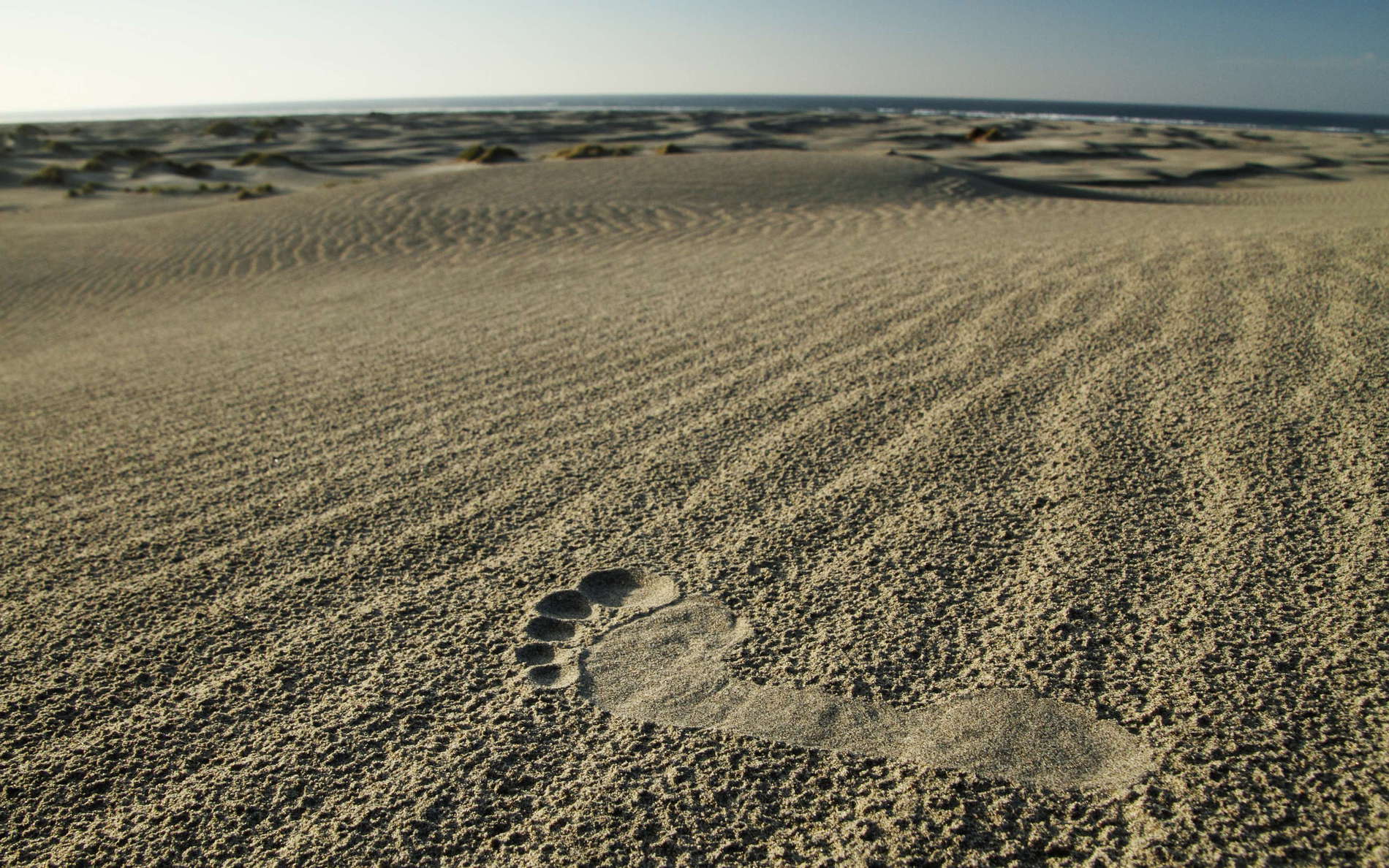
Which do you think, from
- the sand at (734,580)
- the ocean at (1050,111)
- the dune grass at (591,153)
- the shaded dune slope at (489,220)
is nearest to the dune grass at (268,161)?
the dune grass at (591,153)

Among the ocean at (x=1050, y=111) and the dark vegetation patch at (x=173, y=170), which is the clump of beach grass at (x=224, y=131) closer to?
the dark vegetation patch at (x=173, y=170)

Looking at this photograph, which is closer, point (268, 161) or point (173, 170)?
point (173, 170)

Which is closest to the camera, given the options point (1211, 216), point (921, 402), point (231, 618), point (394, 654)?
point (394, 654)

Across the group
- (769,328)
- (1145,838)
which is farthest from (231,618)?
(769,328)

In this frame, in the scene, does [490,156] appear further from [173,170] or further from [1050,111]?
[1050,111]

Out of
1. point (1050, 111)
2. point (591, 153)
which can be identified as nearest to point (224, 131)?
point (591, 153)

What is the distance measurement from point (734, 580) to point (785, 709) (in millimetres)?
441

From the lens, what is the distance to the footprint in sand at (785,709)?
130cm

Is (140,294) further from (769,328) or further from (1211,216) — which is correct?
(1211,216)

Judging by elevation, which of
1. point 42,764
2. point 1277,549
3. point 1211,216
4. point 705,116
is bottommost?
point 42,764

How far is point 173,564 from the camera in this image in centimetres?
205

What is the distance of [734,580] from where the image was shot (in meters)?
1.85

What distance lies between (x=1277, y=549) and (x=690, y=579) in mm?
1318

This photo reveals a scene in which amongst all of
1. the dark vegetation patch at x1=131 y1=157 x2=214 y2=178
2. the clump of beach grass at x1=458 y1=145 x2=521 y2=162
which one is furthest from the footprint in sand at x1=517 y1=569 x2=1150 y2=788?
the dark vegetation patch at x1=131 y1=157 x2=214 y2=178
